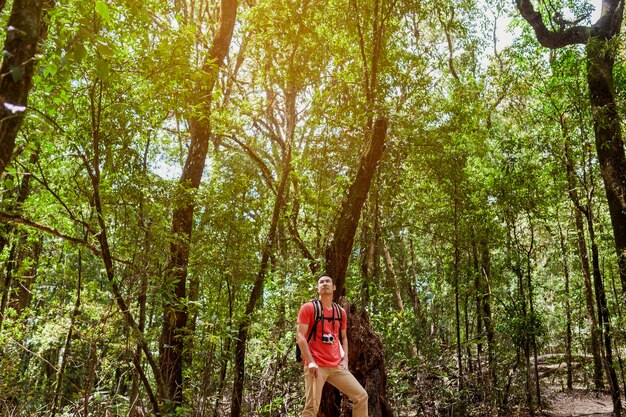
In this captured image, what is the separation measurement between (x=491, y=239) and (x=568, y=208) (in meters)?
3.66

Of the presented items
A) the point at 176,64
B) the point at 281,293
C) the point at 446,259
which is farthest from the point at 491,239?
the point at 176,64

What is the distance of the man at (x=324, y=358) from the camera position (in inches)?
191

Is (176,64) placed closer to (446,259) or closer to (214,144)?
(214,144)

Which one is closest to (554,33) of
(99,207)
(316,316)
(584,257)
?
(584,257)

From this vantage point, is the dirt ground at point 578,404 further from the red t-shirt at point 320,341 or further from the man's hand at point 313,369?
the man's hand at point 313,369

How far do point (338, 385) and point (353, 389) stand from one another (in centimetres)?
17

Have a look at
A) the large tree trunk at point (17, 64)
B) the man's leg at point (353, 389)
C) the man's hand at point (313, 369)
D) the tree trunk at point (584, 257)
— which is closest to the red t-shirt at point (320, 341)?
the man's leg at point (353, 389)

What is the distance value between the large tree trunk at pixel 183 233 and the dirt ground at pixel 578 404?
31.1 feet

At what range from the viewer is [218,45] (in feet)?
29.5

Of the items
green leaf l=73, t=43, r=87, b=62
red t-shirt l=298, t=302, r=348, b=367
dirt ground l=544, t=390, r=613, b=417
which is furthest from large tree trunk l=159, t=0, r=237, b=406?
dirt ground l=544, t=390, r=613, b=417

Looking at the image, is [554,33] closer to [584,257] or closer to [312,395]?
[584,257]

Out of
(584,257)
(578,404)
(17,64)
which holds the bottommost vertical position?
(578,404)

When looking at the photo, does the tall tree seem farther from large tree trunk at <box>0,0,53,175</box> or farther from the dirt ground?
large tree trunk at <box>0,0,53,175</box>

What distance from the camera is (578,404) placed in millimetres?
13164
